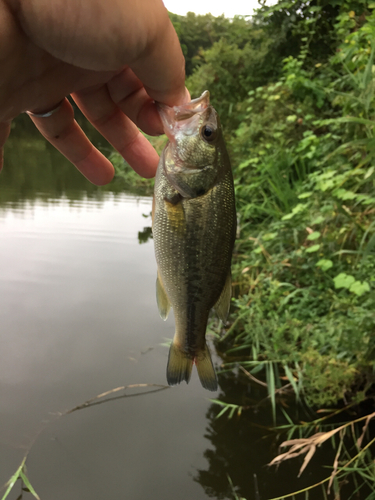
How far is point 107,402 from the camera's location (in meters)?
2.83

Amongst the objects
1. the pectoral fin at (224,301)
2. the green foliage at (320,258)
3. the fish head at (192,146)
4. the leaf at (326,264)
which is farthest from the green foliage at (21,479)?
the leaf at (326,264)

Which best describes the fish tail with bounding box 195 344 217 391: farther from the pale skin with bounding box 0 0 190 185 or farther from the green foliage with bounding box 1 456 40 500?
the green foliage with bounding box 1 456 40 500

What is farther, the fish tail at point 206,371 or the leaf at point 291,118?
the leaf at point 291,118

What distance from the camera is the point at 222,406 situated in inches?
114

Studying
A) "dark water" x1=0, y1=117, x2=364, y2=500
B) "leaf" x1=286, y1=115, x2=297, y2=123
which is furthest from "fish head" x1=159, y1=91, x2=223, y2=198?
"leaf" x1=286, y1=115, x2=297, y2=123

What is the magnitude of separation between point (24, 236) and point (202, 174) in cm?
492

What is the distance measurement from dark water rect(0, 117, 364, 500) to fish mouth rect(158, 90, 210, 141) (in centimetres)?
213

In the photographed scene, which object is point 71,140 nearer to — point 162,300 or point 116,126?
point 116,126

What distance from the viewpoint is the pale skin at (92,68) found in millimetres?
1104

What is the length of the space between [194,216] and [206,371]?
0.69 meters

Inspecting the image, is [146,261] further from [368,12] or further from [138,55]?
[368,12]

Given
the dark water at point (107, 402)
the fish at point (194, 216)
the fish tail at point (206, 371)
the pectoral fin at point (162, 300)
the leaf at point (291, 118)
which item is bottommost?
the dark water at point (107, 402)

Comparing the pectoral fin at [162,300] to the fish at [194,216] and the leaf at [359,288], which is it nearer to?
the fish at [194,216]

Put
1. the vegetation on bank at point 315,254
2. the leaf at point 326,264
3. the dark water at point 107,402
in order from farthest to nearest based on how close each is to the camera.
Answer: the leaf at point 326,264
the vegetation on bank at point 315,254
the dark water at point 107,402
